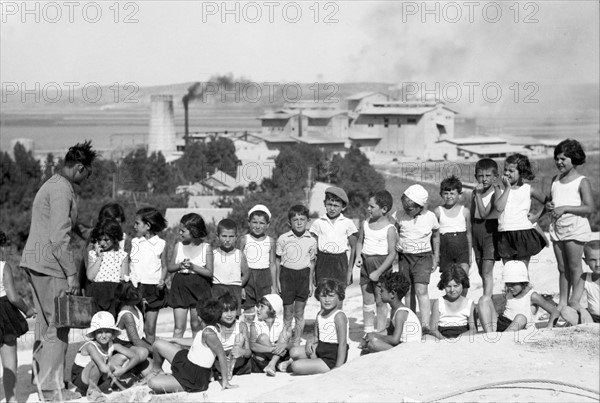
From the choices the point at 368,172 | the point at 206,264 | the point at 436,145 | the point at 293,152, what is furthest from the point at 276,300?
the point at 436,145

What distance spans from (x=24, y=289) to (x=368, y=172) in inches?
1183

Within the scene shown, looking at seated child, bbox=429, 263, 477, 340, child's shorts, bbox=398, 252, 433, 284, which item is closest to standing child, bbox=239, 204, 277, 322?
child's shorts, bbox=398, 252, 433, 284

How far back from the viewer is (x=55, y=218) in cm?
775

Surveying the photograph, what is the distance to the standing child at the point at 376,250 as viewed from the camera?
874cm

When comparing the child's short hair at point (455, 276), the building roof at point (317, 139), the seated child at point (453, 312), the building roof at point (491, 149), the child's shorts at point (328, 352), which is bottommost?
the child's shorts at point (328, 352)

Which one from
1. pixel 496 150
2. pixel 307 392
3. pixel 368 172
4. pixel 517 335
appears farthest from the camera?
pixel 496 150

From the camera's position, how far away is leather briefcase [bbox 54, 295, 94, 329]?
25.2 ft

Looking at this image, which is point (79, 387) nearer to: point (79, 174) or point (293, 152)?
point (79, 174)

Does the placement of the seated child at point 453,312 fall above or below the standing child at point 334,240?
below

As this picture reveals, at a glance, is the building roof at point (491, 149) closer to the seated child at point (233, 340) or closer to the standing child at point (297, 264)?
the standing child at point (297, 264)

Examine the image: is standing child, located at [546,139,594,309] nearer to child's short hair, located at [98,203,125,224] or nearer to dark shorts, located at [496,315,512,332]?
dark shorts, located at [496,315,512,332]

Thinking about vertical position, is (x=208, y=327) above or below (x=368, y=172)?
below

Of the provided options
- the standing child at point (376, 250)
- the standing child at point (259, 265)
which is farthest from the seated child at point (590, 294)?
the standing child at point (259, 265)

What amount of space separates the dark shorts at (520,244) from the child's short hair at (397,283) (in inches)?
45.0
